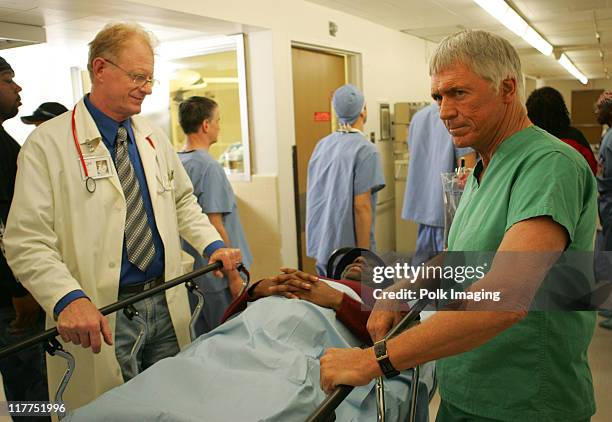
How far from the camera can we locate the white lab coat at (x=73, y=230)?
5.39 ft

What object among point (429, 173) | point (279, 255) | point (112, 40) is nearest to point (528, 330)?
point (112, 40)

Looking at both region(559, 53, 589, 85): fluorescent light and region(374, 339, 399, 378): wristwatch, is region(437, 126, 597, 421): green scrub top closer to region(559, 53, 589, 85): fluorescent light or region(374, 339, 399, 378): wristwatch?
region(374, 339, 399, 378): wristwatch

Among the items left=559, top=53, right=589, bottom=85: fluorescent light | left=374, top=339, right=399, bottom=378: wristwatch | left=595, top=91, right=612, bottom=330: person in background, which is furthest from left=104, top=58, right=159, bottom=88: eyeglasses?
left=559, top=53, right=589, bottom=85: fluorescent light

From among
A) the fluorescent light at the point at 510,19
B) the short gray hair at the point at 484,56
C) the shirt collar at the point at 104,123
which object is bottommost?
the shirt collar at the point at 104,123

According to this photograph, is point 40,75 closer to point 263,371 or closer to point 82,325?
point 82,325

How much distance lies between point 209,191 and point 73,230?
136 centimetres

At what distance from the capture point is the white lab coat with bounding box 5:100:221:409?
1643mm

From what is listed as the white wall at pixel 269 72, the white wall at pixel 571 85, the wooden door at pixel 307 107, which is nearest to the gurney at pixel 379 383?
the white wall at pixel 269 72

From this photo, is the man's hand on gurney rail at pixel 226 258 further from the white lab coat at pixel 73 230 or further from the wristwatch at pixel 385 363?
the wristwatch at pixel 385 363

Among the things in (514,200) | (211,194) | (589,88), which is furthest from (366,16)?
(589,88)

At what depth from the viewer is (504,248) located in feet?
3.28

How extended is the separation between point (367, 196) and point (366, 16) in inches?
105

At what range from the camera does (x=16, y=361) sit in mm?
2223

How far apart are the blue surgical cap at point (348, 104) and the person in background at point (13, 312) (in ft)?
6.15
